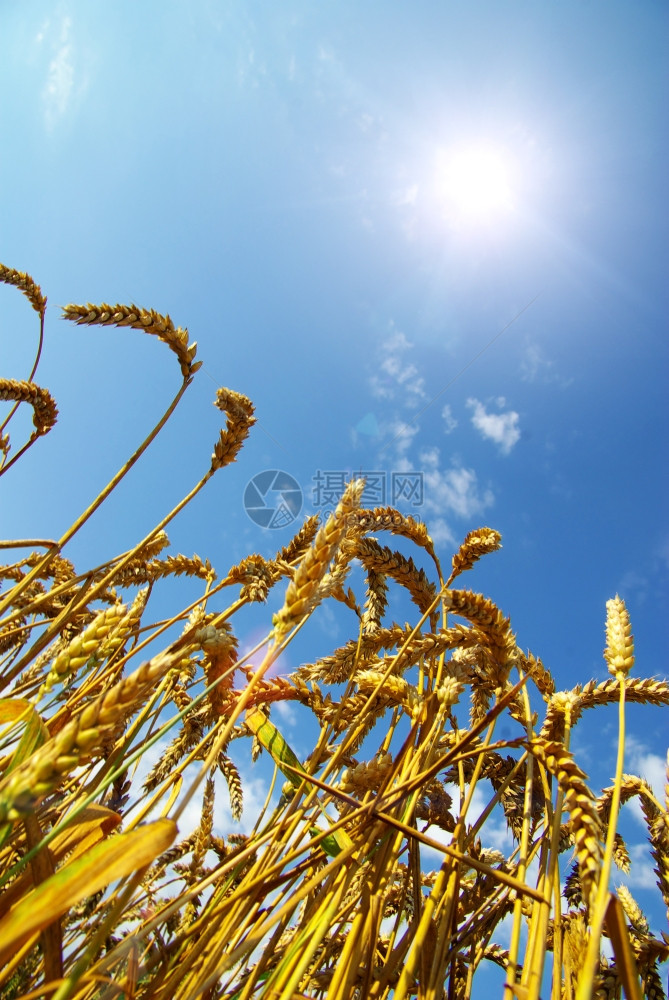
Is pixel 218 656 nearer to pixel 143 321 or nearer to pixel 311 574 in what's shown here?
pixel 311 574

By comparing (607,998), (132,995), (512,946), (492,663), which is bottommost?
(132,995)

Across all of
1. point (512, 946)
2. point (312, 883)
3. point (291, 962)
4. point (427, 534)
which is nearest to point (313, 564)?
point (312, 883)

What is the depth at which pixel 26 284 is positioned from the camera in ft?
7.89

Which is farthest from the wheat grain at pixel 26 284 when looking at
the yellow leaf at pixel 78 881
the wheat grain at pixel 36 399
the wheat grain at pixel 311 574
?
the yellow leaf at pixel 78 881

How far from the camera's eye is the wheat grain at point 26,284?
2.39 metres

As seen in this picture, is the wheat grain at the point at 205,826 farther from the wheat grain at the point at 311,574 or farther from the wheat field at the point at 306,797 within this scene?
the wheat grain at the point at 311,574

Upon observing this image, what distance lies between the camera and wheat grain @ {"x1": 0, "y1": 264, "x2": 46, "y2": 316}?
7.84ft

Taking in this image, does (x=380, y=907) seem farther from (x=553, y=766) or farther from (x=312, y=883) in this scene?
(x=553, y=766)

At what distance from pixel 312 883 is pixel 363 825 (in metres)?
0.23

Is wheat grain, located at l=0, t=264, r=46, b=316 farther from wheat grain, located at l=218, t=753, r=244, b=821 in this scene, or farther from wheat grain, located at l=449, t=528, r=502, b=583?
wheat grain, located at l=218, t=753, r=244, b=821

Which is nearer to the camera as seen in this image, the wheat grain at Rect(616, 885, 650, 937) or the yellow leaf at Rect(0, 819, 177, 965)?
the yellow leaf at Rect(0, 819, 177, 965)

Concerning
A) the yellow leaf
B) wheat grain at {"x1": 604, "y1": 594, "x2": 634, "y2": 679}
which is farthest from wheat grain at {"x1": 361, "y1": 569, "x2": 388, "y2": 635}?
the yellow leaf

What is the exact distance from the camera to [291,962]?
80cm

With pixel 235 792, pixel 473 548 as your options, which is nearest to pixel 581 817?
pixel 473 548
